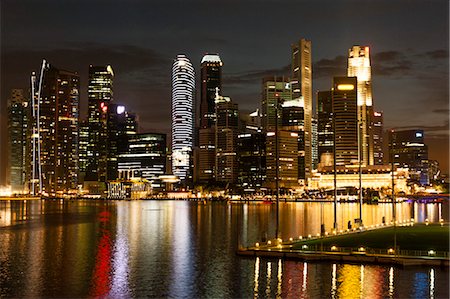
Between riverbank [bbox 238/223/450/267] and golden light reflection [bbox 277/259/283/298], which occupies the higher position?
riverbank [bbox 238/223/450/267]

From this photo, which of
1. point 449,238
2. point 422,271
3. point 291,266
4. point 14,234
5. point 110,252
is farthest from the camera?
point 14,234

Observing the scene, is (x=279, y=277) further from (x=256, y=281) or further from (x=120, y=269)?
(x=120, y=269)

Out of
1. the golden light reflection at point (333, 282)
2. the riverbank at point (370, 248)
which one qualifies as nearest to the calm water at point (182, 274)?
the golden light reflection at point (333, 282)

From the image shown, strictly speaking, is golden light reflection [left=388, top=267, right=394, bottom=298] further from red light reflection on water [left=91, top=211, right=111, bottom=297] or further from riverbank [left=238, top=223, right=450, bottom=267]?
red light reflection on water [left=91, top=211, right=111, bottom=297]

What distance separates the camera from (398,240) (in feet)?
162

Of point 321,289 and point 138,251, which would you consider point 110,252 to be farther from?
point 321,289

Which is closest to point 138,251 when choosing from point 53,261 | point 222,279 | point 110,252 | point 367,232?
point 110,252

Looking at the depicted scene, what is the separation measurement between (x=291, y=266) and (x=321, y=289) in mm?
6253

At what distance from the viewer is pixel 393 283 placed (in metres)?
36.9

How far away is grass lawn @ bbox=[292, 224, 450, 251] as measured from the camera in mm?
46062

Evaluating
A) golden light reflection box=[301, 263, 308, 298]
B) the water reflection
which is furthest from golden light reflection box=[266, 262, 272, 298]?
the water reflection

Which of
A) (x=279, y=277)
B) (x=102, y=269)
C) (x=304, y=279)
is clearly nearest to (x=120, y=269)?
(x=102, y=269)

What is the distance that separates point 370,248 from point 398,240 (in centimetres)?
540

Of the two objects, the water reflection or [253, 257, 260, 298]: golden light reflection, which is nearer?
[253, 257, 260, 298]: golden light reflection
